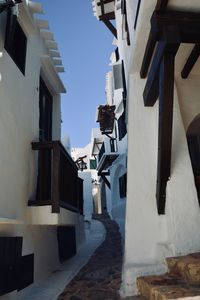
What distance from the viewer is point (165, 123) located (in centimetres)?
304

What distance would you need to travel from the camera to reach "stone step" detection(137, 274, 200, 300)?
→ 2109mm

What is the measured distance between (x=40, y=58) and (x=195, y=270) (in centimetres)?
497

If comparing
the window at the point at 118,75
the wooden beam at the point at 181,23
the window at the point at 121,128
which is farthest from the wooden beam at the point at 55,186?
the window at the point at 121,128

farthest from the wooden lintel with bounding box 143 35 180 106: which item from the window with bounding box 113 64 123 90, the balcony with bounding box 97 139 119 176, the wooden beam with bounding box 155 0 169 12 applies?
the balcony with bounding box 97 139 119 176

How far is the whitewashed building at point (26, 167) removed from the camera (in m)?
3.41

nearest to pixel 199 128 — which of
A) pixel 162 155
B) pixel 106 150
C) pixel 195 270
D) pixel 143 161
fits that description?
pixel 143 161

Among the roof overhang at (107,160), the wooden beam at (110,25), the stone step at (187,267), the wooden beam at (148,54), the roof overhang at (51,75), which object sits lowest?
the stone step at (187,267)

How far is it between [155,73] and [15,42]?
265 centimetres

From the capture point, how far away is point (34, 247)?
166 inches

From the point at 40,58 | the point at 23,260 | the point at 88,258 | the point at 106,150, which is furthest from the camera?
the point at 106,150

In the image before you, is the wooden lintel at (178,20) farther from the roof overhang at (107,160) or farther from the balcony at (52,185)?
the roof overhang at (107,160)

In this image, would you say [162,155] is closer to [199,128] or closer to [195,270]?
[195,270]

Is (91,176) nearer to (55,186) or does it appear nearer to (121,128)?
(121,128)

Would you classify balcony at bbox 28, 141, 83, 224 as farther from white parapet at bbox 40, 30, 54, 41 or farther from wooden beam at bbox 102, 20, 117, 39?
wooden beam at bbox 102, 20, 117, 39
